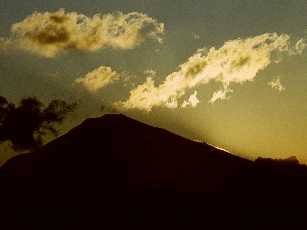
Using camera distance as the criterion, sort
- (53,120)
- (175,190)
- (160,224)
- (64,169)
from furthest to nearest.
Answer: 1. (53,120)
2. (64,169)
3. (175,190)
4. (160,224)

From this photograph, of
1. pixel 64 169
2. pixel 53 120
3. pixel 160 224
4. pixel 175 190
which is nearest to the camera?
pixel 160 224

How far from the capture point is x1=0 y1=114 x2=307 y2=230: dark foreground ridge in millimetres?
48344

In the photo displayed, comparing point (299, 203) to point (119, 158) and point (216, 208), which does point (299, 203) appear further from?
point (119, 158)

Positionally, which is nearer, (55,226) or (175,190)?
(55,226)

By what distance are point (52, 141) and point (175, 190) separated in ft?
63.3

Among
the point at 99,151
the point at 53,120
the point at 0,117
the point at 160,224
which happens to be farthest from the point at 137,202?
the point at 0,117

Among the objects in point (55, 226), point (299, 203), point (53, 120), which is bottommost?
point (55, 226)

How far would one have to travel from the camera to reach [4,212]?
52625 millimetres

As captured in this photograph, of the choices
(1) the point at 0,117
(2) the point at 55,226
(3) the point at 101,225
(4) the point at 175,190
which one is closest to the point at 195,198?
(4) the point at 175,190

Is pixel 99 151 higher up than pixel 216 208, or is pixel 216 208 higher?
pixel 99 151

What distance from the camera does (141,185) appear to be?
176 ft

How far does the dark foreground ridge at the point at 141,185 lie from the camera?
159 feet

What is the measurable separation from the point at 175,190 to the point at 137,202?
4142 millimetres

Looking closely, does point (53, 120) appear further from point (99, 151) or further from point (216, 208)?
point (216, 208)
